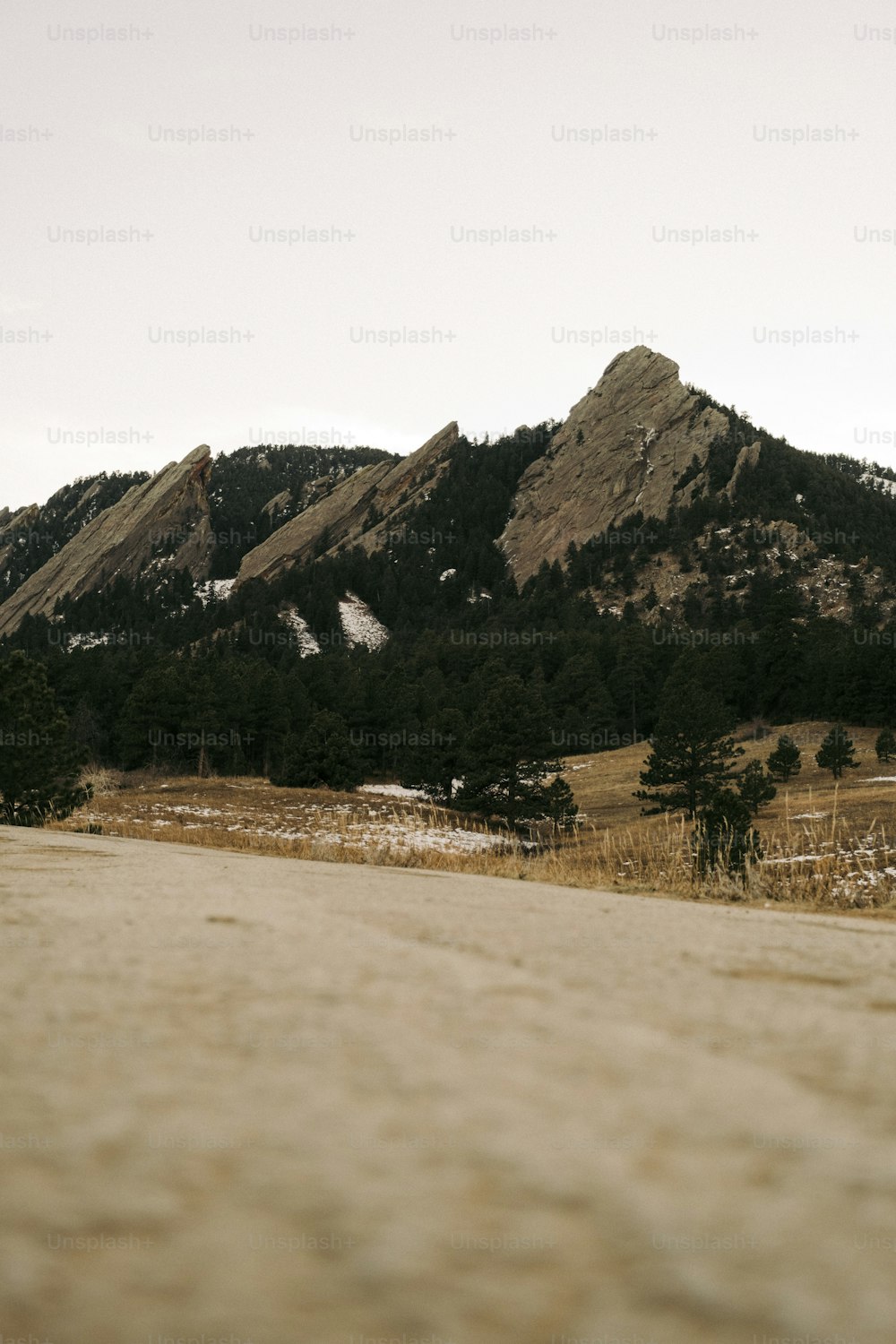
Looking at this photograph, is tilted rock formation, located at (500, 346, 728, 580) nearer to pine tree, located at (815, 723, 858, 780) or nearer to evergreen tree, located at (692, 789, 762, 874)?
pine tree, located at (815, 723, 858, 780)

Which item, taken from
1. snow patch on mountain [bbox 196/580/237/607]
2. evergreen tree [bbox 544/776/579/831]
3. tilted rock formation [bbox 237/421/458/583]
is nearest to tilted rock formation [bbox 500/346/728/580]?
tilted rock formation [bbox 237/421/458/583]

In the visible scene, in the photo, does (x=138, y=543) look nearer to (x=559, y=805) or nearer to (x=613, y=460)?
(x=613, y=460)

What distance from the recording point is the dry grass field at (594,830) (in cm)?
959

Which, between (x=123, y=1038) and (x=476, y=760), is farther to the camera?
(x=476, y=760)

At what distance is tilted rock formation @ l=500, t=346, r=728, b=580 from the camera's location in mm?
132875

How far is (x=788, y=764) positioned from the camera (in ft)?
146

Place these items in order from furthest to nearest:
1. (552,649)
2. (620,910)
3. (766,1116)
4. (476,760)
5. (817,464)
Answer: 1. (817,464)
2. (552,649)
3. (476,760)
4. (620,910)
5. (766,1116)

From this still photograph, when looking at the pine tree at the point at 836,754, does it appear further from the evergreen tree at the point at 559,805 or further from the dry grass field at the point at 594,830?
the evergreen tree at the point at 559,805

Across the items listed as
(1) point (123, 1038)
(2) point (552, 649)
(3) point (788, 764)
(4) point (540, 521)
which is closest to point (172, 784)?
(3) point (788, 764)

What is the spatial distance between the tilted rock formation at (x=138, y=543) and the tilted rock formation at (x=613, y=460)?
54726 mm

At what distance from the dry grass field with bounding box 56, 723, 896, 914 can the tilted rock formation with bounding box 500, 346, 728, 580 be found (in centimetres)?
6903

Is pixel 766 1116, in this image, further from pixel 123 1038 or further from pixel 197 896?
pixel 197 896

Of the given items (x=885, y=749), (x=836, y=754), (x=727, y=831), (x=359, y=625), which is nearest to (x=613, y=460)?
(x=359, y=625)

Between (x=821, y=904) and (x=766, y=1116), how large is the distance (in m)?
7.21
